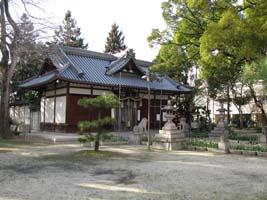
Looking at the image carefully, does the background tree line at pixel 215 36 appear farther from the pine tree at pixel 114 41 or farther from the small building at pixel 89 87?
the pine tree at pixel 114 41

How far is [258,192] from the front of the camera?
6.70m

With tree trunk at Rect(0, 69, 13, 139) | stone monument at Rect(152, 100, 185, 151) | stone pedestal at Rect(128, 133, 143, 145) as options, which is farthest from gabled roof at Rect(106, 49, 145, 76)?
stone monument at Rect(152, 100, 185, 151)

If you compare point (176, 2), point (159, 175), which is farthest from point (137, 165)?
point (176, 2)

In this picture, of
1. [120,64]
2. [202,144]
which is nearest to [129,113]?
[120,64]

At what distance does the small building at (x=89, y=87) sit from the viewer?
22.2 m

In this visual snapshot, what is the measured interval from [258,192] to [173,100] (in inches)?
946

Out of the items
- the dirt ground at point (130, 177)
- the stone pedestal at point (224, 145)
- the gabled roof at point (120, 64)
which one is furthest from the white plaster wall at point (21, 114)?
the stone pedestal at point (224, 145)

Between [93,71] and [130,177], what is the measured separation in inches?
664

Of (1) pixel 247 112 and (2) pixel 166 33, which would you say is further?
(1) pixel 247 112

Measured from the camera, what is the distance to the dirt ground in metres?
6.43

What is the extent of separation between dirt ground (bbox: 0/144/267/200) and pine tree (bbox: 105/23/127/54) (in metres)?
44.7

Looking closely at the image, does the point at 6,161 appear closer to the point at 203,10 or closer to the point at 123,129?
the point at 203,10

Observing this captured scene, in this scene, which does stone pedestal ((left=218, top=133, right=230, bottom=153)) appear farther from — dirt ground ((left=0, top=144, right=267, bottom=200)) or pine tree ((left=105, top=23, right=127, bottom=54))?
pine tree ((left=105, top=23, right=127, bottom=54))

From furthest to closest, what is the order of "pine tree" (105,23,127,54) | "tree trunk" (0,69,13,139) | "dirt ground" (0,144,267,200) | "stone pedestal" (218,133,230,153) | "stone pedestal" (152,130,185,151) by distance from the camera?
1. "pine tree" (105,23,127,54)
2. "tree trunk" (0,69,13,139)
3. "stone pedestal" (152,130,185,151)
4. "stone pedestal" (218,133,230,153)
5. "dirt ground" (0,144,267,200)
